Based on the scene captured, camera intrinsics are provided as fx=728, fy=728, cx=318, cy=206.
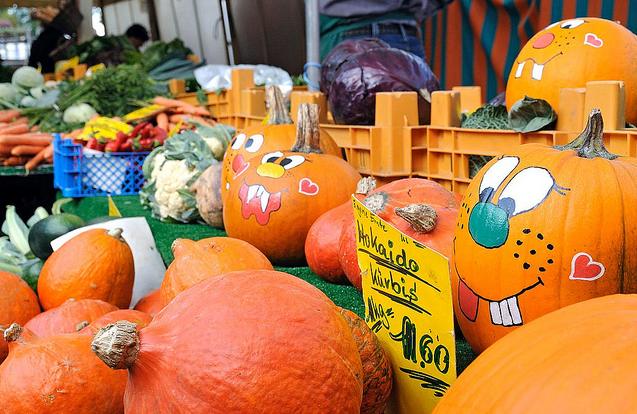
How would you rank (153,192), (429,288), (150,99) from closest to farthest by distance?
(429,288) < (153,192) < (150,99)

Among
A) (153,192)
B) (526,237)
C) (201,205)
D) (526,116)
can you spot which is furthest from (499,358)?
(153,192)

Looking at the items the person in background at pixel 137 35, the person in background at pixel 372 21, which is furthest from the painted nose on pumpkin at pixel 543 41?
the person in background at pixel 137 35

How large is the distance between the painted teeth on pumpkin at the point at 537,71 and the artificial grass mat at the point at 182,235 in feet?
3.05

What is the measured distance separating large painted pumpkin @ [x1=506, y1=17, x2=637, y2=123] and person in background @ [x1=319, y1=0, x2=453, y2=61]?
2.65m

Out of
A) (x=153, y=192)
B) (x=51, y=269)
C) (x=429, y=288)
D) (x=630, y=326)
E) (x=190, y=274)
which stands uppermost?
(x=630, y=326)

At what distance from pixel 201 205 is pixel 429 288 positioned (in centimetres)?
241

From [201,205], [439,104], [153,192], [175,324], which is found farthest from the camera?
[153,192]

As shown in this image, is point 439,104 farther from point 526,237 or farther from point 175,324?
point 175,324

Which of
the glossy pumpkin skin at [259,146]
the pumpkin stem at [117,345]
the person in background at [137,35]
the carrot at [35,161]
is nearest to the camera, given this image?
the pumpkin stem at [117,345]

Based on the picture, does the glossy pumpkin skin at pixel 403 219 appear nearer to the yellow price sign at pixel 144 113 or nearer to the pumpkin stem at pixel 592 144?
the pumpkin stem at pixel 592 144

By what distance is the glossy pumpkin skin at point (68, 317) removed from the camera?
1987mm

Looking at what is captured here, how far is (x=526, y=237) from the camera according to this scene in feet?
4.42

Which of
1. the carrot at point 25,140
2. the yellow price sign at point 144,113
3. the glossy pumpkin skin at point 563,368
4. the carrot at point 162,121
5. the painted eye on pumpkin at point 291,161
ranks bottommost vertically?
the carrot at point 25,140

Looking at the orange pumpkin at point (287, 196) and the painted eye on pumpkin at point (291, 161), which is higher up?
the painted eye on pumpkin at point (291, 161)
